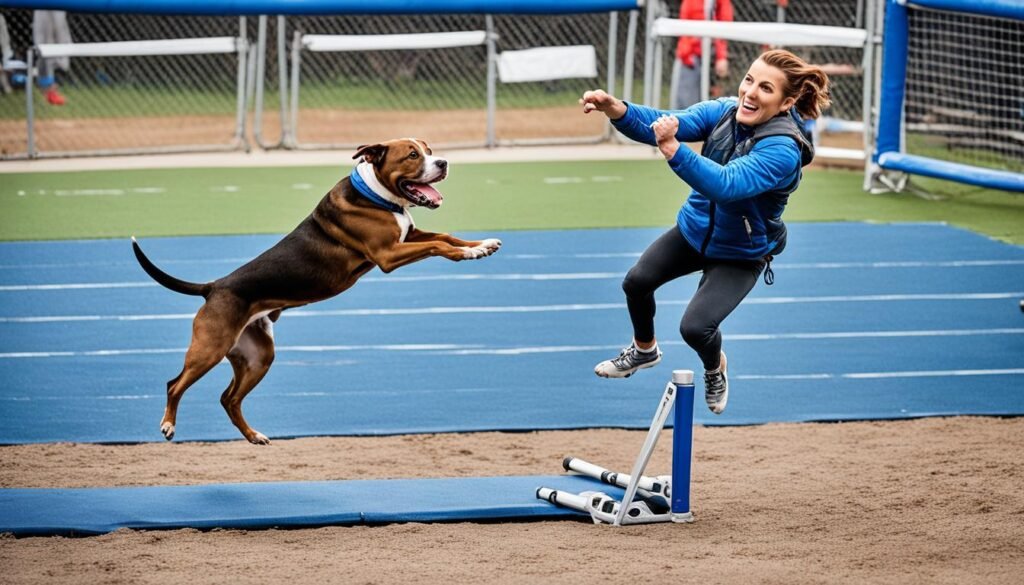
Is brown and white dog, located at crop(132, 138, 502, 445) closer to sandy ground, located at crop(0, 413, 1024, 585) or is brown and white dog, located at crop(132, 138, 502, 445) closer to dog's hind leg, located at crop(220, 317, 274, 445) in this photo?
dog's hind leg, located at crop(220, 317, 274, 445)

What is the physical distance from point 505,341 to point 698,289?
409cm

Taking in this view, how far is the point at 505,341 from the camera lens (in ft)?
36.6

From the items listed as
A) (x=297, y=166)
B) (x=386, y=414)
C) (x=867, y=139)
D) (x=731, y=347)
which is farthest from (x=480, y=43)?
(x=386, y=414)

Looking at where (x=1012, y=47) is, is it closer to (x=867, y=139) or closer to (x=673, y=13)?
(x=867, y=139)

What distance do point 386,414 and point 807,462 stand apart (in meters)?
2.76

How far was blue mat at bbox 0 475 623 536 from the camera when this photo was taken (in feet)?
23.6

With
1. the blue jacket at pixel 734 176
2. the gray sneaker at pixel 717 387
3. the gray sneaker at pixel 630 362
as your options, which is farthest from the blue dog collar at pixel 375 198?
the gray sneaker at pixel 717 387

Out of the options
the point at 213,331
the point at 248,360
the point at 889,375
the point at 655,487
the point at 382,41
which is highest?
the point at 382,41

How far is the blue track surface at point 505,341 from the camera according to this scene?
9516 millimetres

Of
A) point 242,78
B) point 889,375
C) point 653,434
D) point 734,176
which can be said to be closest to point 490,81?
point 242,78

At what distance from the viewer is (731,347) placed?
36.5 ft

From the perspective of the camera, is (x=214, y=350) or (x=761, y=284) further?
(x=761, y=284)

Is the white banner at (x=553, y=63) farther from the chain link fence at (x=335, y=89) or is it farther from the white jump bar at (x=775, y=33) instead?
the white jump bar at (x=775, y=33)

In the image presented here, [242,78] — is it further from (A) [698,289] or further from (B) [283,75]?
(A) [698,289]
